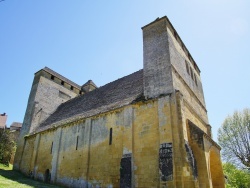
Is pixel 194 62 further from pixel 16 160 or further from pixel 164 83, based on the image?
pixel 16 160

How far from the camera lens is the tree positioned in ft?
69.7

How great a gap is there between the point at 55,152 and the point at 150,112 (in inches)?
363

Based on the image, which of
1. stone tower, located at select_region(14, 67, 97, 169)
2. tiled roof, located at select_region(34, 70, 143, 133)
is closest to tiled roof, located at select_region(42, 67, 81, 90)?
stone tower, located at select_region(14, 67, 97, 169)

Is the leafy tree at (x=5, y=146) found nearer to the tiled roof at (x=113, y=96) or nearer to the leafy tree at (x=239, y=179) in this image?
the tiled roof at (x=113, y=96)

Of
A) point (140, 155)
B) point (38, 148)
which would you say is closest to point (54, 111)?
point (38, 148)

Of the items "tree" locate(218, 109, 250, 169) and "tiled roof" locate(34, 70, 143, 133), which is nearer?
"tiled roof" locate(34, 70, 143, 133)

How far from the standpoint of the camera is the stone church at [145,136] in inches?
387

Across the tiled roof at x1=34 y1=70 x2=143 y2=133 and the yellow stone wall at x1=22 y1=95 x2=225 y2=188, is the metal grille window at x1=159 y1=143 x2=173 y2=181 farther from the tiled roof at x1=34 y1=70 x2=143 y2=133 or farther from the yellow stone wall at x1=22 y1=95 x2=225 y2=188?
the tiled roof at x1=34 y1=70 x2=143 y2=133

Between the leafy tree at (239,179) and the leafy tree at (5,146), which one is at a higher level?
the leafy tree at (5,146)

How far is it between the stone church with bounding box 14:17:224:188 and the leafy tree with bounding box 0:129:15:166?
271cm

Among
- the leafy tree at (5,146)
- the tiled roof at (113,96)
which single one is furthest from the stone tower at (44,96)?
the tiled roof at (113,96)

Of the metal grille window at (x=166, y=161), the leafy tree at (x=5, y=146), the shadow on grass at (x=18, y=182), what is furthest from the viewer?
the leafy tree at (x=5, y=146)

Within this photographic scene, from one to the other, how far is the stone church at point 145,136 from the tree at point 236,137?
7.96 metres

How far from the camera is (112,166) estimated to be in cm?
1163
